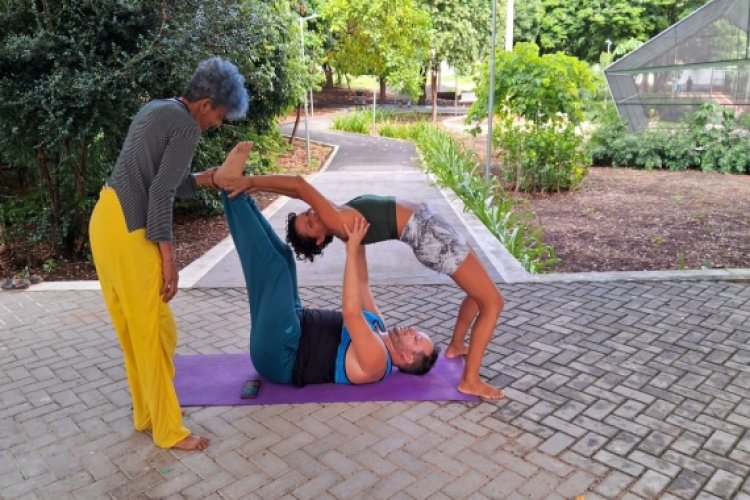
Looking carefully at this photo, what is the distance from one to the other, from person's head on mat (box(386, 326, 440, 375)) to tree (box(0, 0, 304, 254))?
3.49 metres

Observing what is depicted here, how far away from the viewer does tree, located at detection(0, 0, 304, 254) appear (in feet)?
17.7

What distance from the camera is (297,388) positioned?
368 cm

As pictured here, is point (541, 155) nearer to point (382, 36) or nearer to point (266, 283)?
point (266, 283)

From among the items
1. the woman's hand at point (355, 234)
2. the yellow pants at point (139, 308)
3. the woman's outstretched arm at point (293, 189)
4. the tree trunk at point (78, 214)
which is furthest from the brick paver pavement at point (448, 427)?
the tree trunk at point (78, 214)

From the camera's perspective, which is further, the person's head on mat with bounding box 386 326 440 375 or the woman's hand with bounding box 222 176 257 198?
the person's head on mat with bounding box 386 326 440 375

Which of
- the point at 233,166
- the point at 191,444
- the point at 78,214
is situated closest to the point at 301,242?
the point at 233,166

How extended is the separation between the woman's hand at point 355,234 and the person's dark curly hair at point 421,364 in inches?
29.4

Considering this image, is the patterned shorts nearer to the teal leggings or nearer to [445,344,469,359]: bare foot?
the teal leggings

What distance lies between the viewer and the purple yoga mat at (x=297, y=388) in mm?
3547

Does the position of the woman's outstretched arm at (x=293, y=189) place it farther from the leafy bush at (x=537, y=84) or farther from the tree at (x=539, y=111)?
the leafy bush at (x=537, y=84)

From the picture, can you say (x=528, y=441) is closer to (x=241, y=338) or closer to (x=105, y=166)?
(x=241, y=338)

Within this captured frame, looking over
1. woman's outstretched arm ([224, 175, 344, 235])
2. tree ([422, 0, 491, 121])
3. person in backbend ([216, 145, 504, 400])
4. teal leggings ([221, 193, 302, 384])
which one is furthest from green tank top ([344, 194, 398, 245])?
tree ([422, 0, 491, 121])

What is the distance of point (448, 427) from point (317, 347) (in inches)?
Result: 34.0

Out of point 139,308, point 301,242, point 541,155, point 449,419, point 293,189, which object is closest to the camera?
point 139,308
